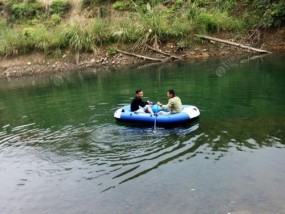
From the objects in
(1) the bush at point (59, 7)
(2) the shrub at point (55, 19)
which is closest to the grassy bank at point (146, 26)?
(2) the shrub at point (55, 19)

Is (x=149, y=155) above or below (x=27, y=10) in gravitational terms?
below

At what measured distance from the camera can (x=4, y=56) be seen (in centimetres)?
3306

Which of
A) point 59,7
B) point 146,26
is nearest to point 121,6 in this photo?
point 146,26

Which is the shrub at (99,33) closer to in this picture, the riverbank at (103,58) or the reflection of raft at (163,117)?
the riverbank at (103,58)

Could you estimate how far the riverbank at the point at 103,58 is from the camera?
29859 mm

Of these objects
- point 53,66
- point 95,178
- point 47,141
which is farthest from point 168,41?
point 95,178

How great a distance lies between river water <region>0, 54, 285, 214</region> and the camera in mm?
8766

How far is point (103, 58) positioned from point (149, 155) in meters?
21.1

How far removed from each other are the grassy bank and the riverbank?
1.51 ft

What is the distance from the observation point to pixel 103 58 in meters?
31.4

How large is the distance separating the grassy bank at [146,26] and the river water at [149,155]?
10.9 meters

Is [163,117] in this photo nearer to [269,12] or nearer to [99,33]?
[99,33]

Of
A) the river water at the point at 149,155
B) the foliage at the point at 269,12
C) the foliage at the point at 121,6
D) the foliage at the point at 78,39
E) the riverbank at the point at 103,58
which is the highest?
the foliage at the point at 121,6

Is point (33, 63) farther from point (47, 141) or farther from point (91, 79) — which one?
point (47, 141)
